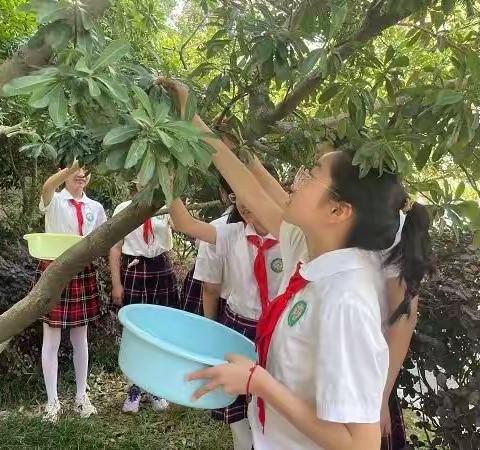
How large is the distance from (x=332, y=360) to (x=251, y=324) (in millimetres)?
1353

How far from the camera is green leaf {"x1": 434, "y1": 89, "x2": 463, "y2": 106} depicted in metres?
1.18

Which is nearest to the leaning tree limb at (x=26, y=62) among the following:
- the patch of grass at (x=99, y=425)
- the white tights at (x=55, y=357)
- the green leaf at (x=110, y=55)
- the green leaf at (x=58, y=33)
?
the green leaf at (x=58, y=33)

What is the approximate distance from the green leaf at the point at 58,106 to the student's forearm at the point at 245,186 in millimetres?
478

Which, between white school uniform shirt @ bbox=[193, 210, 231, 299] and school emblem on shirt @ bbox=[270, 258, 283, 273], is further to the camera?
white school uniform shirt @ bbox=[193, 210, 231, 299]

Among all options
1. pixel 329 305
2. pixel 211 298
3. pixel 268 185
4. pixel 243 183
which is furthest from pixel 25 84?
Result: pixel 211 298

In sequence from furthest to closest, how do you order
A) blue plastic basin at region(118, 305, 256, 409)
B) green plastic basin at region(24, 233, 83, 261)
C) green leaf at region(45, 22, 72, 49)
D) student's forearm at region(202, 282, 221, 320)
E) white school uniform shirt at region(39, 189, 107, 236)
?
white school uniform shirt at region(39, 189, 107, 236) < green plastic basin at region(24, 233, 83, 261) < student's forearm at region(202, 282, 221, 320) < blue plastic basin at region(118, 305, 256, 409) < green leaf at region(45, 22, 72, 49)

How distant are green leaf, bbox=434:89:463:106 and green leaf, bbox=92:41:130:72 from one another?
608 millimetres

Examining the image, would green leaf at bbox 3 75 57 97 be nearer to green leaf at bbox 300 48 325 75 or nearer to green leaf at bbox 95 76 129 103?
green leaf at bbox 95 76 129 103

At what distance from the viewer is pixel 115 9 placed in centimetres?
200

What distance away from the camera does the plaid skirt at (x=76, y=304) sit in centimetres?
325

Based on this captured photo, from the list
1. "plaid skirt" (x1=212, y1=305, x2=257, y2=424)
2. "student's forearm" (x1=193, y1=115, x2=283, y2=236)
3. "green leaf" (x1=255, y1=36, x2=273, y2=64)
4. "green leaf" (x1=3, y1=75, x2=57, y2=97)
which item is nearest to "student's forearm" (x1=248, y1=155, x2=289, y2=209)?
"student's forearm" (x1=193, y1=115, x2=283, y2=236)

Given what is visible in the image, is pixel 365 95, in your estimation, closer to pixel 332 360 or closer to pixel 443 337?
pixel 332 360

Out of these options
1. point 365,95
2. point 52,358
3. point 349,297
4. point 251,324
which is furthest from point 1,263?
point 349,297

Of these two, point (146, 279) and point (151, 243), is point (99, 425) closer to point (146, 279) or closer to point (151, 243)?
point (146, 279)
